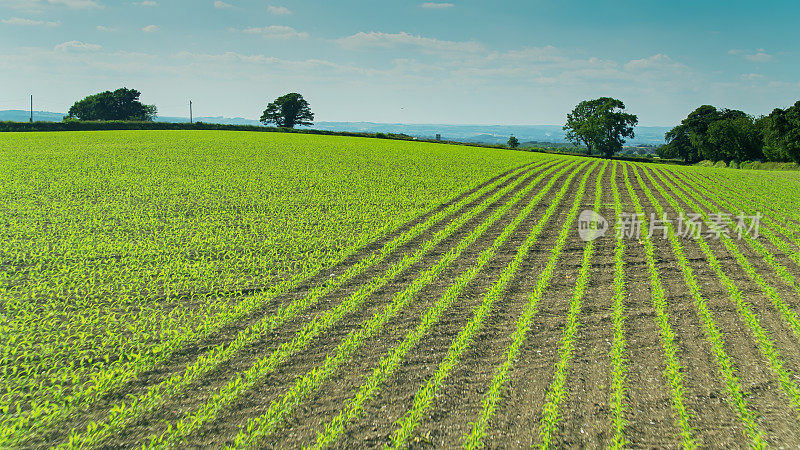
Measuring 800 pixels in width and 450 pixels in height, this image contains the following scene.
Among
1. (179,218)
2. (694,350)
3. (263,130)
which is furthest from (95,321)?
(263,130)

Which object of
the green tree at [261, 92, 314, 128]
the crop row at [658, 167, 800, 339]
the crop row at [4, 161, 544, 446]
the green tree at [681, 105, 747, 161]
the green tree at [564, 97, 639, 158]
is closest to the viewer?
the crop row at [4, 161, 544, 446]

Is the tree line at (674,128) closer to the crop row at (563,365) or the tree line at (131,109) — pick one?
the tree line at (131,109)

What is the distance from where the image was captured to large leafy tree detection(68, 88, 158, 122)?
315ft

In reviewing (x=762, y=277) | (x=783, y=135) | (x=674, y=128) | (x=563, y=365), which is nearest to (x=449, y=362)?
(x=563, y=365)

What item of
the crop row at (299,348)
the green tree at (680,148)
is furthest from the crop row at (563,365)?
the green tree at (680,148)

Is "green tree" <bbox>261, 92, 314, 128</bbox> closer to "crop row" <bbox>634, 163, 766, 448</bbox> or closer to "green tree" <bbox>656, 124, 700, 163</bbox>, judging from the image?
"green tree" <bbox>656, 124, 700, 163</bbox>

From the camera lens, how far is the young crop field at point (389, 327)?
5609mm

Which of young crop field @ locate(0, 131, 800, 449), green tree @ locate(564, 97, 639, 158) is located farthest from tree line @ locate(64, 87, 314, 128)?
young crop field @ locate(0, 131, 800, 449)

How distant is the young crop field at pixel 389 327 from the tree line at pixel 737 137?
164 feet

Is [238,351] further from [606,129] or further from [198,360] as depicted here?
[606,129]

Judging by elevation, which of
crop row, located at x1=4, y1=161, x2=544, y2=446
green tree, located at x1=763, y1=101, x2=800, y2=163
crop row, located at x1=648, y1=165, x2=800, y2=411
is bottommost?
crop row, located at x1=4, y1=161, x2=544, y2=446

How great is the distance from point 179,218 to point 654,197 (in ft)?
77.1

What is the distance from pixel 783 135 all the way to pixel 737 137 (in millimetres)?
11464

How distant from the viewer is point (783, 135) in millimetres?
55344
